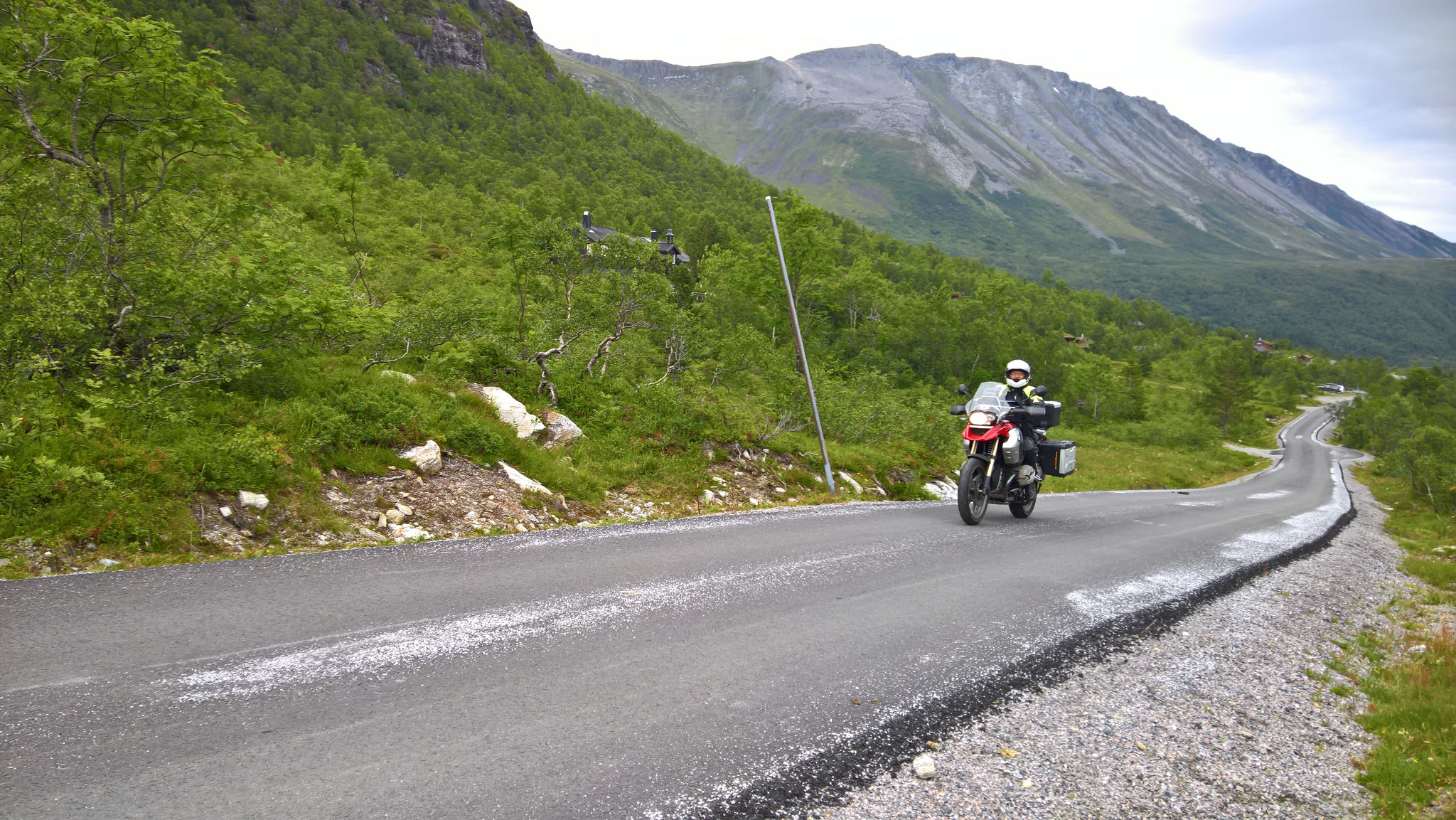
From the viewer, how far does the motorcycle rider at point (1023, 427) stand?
9648 mm

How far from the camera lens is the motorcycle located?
9477 millimetres

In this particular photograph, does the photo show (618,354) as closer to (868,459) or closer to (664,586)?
(868,459)

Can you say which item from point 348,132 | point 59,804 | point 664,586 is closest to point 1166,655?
point 664,586

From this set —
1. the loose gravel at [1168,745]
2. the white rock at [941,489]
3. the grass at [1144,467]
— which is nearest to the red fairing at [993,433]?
the loose gravel at [1168,745]

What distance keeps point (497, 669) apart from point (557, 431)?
7.90 metres

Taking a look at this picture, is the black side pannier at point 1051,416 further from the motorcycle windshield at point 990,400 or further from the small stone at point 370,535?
the small stone at point 370,535

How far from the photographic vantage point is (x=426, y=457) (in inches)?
336

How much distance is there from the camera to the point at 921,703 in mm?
3971

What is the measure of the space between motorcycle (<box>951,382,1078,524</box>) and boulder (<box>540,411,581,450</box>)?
21.3 ft

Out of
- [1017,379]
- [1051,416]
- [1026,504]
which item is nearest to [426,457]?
[1017,379]

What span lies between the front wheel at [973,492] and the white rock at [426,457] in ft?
23.5

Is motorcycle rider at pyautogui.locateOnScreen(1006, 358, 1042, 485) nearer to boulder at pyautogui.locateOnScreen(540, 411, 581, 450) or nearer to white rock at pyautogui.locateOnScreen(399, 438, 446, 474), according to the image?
boulder at pyautogui.locateOnScreen(540, 411, 581, 450)

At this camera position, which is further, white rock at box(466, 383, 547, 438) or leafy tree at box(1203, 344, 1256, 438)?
leafy tree at box(1203, 344, 1256, 438)

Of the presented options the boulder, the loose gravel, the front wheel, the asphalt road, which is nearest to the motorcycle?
the front wheel
